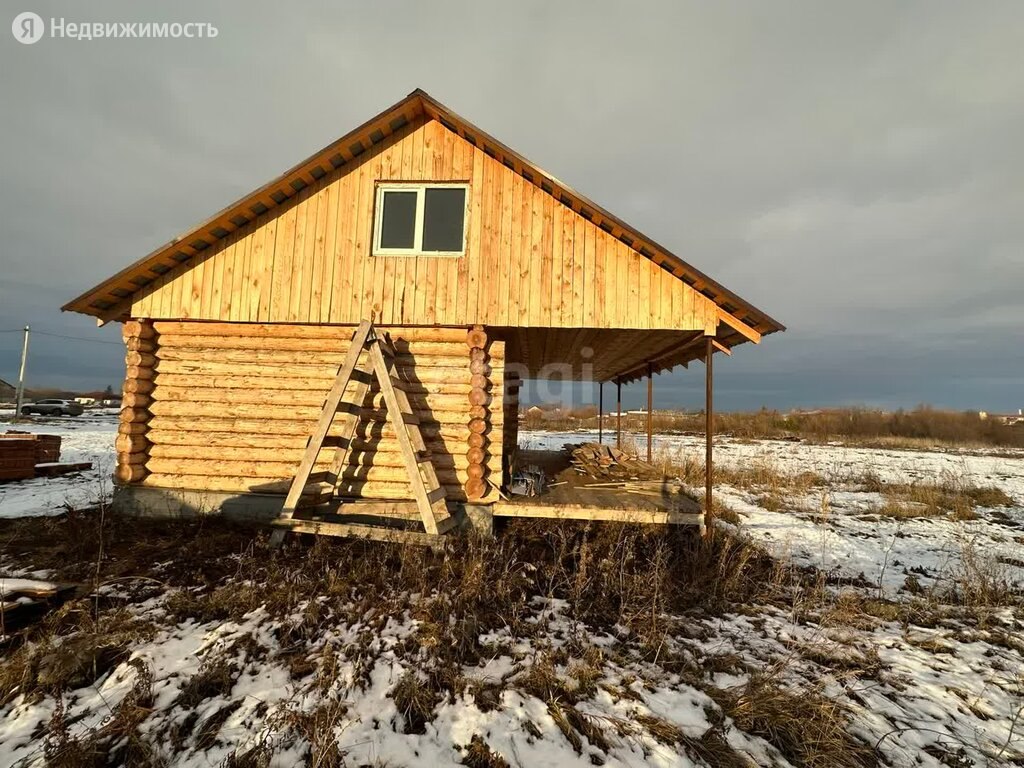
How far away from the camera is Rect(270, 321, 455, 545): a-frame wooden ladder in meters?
6.86

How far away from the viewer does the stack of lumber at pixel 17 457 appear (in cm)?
1123

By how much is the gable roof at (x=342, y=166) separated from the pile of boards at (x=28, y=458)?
6.29 m

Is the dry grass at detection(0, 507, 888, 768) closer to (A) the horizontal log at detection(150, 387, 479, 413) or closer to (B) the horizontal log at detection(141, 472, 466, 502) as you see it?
(B) the horizontal log at detection(141, 472, 466, 502)

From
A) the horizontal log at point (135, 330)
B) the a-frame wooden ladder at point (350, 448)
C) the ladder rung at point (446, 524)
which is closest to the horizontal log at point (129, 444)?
the horizontal log at point (135, 330)

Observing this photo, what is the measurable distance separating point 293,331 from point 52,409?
4134 cm

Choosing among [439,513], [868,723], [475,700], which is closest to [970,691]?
[868,723]

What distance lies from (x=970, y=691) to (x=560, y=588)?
424 cm

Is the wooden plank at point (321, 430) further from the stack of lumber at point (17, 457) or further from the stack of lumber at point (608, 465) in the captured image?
the stack of lumber at point (17, 457)

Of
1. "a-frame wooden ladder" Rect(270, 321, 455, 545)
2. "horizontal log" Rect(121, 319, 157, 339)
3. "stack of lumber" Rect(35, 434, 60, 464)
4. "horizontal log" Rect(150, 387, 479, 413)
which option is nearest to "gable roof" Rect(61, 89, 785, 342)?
"horizontal log" Rect(121, 319, 157, 339)

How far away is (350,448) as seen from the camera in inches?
330

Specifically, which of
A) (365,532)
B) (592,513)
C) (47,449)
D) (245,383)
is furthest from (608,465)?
(47,449)

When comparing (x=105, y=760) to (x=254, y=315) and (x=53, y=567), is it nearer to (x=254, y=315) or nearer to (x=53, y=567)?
(x=53, y=567)

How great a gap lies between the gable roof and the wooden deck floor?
11.2 feet

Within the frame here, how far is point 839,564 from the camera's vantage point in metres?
8.04
